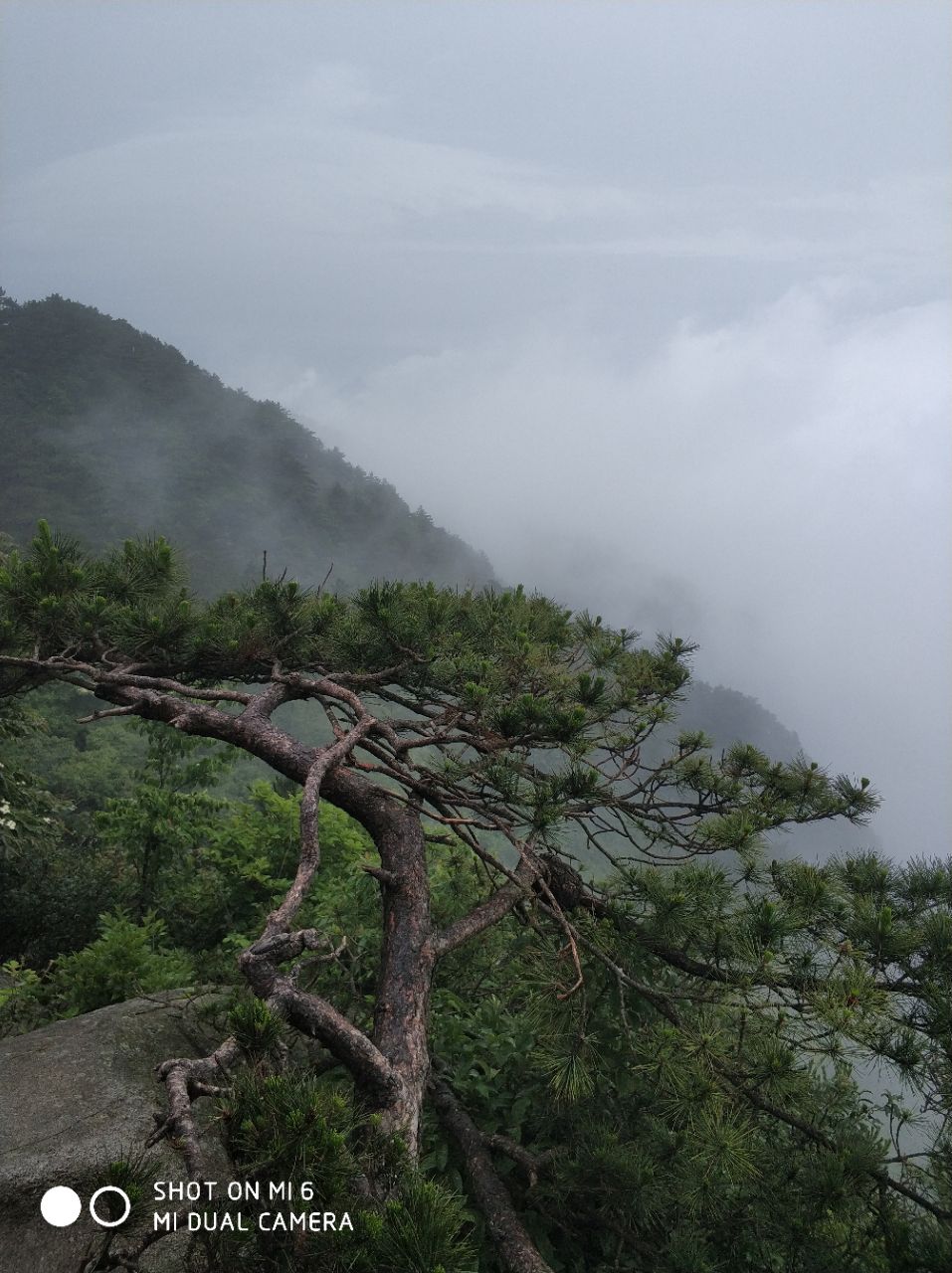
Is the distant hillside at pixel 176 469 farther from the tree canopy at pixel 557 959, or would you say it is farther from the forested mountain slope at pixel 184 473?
the tree canopy at pixel 557 959

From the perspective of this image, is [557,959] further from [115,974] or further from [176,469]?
[176,469]

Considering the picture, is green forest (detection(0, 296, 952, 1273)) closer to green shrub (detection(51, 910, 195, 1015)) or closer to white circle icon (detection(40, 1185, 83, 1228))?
green shrub (detection(51, 910, 195, 1015))

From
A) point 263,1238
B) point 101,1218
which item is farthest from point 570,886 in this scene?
point 101,1218

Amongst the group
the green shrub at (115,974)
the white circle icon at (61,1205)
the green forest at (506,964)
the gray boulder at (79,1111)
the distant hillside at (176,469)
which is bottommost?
the green shrub at (115,974)

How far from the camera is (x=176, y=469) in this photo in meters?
39.2

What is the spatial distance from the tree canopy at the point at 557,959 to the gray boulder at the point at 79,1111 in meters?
0.79

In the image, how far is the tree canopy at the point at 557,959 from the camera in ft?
7.16

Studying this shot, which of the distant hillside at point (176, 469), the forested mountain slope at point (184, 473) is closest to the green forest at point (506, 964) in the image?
the forested mountain slope at point (184, 473)

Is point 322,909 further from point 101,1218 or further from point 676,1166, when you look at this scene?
point 101,1218

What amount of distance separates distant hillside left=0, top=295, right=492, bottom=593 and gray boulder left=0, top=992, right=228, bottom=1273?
2659 cm

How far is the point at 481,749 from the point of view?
3.68 metres

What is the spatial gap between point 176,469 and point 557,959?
41.5 m

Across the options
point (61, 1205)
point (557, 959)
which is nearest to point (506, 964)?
point (557, 959)

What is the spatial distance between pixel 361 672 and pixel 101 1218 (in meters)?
3.28
